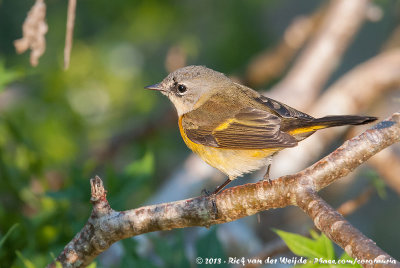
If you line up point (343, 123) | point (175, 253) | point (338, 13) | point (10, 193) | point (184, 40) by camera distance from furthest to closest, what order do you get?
point (184, 40) → point (338, 13) → point (10, 193) → point (175, 253) → point (343, 123)

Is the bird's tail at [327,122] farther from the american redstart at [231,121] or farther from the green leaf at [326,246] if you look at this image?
the green leaf at [326,246]

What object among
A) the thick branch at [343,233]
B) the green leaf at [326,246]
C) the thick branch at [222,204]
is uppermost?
the thick branch at [222,204]

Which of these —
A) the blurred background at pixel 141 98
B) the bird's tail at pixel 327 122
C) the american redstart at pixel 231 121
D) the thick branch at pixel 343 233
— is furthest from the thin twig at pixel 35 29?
the thick branch at pixel 343 233

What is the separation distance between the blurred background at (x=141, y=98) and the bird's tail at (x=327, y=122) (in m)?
1.56

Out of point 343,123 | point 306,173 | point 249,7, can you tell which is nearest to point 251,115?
point 343,123

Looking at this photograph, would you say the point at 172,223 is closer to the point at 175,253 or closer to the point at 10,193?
the point at 175,253

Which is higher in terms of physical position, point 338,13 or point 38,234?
point 338,13

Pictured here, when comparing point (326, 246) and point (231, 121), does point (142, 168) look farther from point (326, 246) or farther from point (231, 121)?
point (326, 246)

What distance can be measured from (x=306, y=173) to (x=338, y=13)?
11.7 feet

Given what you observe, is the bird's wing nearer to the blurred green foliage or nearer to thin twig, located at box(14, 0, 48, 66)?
the blurred green foliage

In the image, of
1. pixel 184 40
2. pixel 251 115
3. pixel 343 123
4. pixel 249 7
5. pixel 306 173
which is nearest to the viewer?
pixel 306 173

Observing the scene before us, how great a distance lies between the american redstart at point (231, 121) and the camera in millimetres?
2740

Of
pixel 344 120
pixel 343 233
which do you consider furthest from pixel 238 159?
pixel 343 233

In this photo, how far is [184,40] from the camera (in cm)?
584
